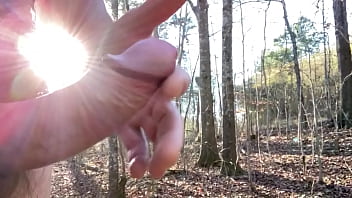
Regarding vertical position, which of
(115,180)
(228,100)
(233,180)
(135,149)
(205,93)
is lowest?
(233,180)

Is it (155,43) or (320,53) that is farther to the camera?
(320,53)

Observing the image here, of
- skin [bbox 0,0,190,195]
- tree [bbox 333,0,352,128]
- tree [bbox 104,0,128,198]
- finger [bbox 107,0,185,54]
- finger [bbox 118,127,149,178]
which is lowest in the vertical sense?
tree [bbox 104,0,128,198]

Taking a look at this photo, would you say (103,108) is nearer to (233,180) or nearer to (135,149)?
(135,149)

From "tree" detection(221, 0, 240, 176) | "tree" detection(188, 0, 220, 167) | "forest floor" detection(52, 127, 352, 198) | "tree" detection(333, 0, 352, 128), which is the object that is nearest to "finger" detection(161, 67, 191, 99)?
"forest floor" detection(52, 127, 352, 198)

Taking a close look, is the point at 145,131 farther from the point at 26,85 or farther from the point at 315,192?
the point at 315,192

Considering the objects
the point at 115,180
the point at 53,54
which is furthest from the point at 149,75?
the point at 115,180

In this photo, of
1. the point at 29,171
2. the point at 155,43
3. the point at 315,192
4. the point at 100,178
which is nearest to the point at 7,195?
the point at 29,171

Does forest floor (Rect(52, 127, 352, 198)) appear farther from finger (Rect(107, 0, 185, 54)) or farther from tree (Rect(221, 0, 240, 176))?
finger (Rect(107, 0, 185, 54))
